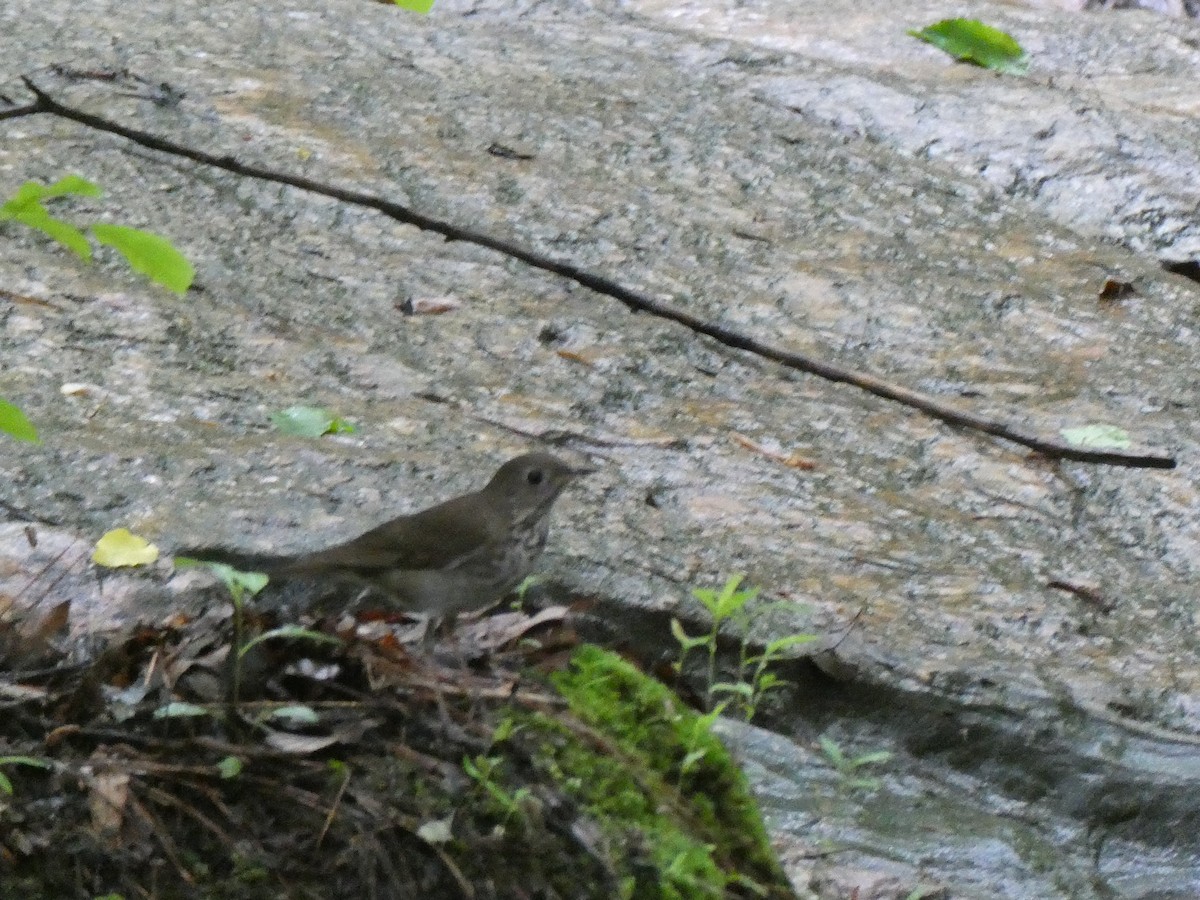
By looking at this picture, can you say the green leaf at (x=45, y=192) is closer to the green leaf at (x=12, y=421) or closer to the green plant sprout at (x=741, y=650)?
the green leaf at (x=12, y=421)

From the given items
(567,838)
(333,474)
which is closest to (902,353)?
(333,474)

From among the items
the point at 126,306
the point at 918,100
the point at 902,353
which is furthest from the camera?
the point at 918,100

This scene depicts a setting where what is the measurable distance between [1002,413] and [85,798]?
330 cm

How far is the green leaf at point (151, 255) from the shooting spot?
2002 mm

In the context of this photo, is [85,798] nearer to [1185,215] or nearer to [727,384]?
[727,384]

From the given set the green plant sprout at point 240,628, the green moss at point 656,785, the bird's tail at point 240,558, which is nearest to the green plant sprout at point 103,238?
the green plant sprout at point 240,628

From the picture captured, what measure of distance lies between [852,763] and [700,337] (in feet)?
7.05

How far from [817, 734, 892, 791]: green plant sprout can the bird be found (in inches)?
29.5

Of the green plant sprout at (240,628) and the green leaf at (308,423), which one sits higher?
the green plant sprout at (240,628)

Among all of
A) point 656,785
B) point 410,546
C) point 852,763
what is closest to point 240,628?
point 410,546

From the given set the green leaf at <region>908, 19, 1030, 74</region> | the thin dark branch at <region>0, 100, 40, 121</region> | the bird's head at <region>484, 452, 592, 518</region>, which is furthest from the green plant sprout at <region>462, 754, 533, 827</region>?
the green leaf at <region>908, 19, 1030, 74</region>

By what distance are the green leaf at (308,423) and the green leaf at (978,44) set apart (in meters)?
4.63

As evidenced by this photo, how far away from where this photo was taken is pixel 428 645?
122 inches

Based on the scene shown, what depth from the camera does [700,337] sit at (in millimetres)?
5238
